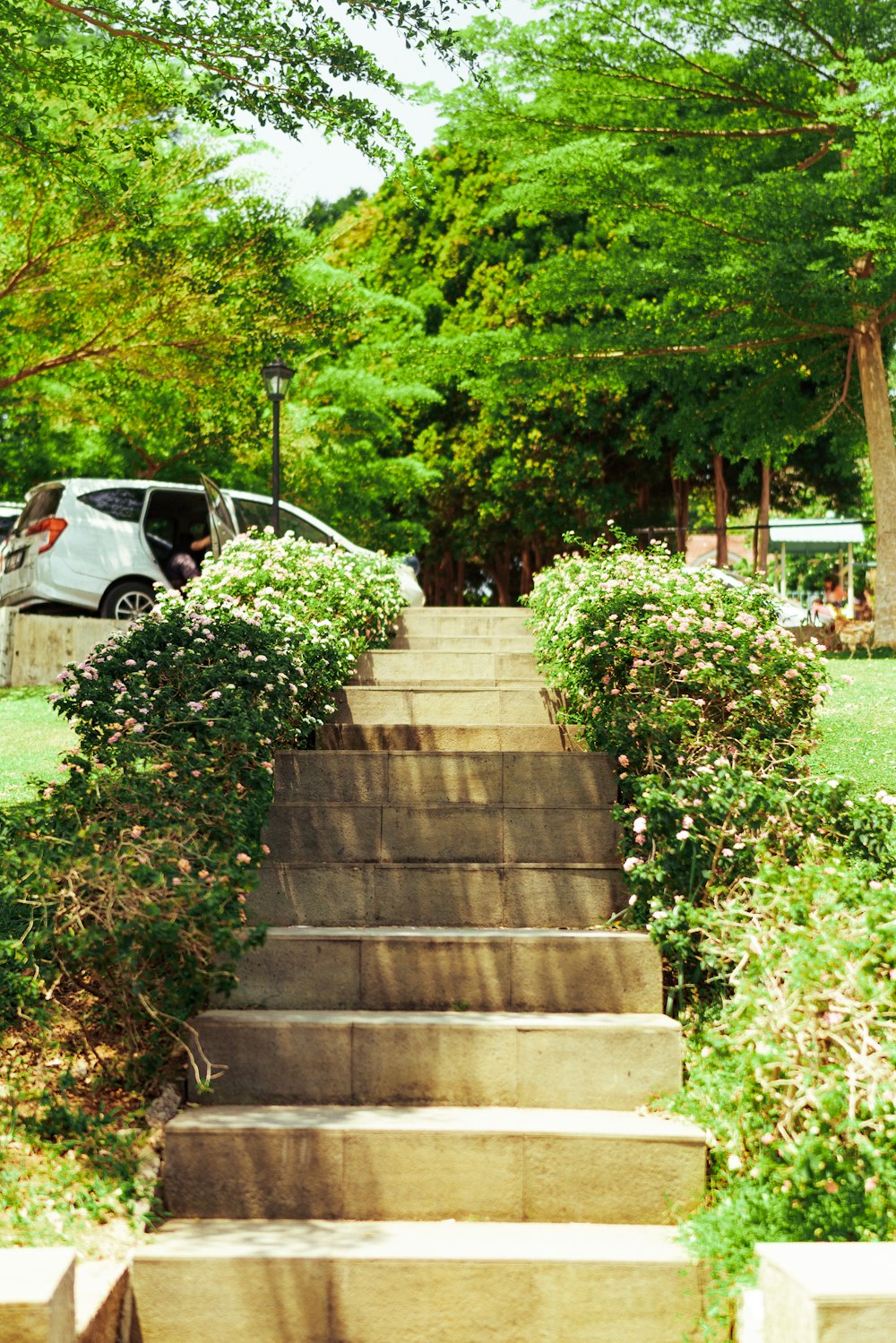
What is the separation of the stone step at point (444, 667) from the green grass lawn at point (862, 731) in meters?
2.28

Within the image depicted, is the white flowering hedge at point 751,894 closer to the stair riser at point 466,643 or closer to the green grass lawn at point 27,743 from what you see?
the stair riser at point 466,643

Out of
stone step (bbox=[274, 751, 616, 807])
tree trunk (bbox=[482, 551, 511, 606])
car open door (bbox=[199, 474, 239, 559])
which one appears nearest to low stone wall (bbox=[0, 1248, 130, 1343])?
stone step (bbox=[274, 751, 616, 807])

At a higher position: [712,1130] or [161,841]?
[161,841]

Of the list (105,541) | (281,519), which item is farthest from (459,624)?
(105,541)

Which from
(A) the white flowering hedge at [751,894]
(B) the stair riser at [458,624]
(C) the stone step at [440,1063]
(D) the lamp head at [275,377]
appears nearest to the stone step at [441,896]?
(A) the white flowering hedge at [751,894]

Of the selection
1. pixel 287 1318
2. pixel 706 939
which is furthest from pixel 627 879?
pixel 287 1318

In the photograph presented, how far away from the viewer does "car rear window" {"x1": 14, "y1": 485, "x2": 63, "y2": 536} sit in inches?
499

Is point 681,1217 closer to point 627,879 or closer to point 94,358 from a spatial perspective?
point 627,879

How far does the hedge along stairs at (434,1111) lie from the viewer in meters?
Result: 3.68

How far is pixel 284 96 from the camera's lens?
23.5ft

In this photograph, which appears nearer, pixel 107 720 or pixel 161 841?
pixel 161 841

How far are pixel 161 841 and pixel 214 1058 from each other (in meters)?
0.80

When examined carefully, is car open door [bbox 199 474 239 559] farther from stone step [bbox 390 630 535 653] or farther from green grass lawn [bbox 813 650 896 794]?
green grass lawn [bbox 813 650 896 794]

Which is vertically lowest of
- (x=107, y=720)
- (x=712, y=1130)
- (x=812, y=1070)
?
(x=712, y=1130)
